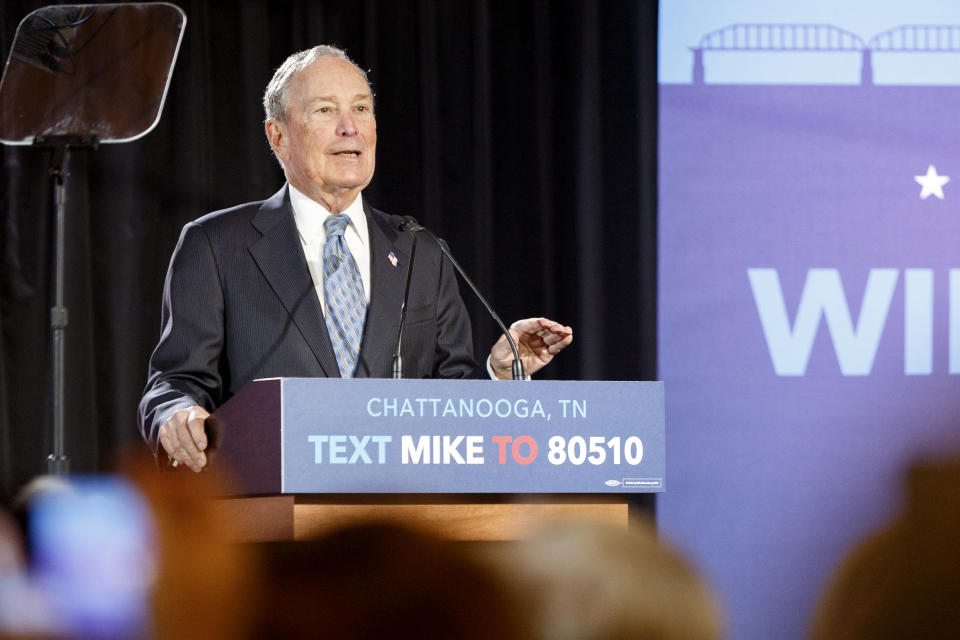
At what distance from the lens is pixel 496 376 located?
8.34ft

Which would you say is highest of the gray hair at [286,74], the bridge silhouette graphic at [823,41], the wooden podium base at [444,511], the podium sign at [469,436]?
the bridge silhouette graphic at [823,41]

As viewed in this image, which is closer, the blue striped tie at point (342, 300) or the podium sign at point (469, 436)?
the podium sign at point (469, 436)

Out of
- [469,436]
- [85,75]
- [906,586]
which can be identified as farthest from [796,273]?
[906,586]

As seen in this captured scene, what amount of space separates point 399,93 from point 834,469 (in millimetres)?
2029

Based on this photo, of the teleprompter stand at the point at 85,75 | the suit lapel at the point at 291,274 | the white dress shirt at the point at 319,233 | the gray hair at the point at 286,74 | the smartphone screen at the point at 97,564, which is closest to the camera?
the smartphone screen at the point at 97,564

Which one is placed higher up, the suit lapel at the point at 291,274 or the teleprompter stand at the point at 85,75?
the teleprompter stand at the point at 85,75

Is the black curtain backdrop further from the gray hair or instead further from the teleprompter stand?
the gray hair

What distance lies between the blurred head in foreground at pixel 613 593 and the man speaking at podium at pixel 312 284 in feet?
5.73

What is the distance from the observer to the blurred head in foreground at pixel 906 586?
2.30 feet

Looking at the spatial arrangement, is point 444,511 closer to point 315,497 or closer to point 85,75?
point 315,497

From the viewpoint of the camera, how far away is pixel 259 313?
9.14 ft

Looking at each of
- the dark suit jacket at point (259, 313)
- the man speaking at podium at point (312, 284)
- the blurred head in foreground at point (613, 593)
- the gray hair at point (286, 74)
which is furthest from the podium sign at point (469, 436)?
the gray hair at point (286, 74)

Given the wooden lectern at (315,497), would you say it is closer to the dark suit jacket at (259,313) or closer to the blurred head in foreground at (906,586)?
the dark suit jacket at (259,313)

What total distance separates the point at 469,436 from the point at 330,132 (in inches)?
51.1
